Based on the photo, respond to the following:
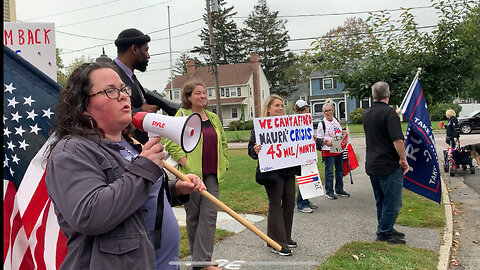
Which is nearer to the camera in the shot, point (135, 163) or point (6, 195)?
point (135, 163)

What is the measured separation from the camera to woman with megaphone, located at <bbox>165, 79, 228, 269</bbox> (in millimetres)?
4230

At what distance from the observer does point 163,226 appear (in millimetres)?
1971

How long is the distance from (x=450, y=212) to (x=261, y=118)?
402cm

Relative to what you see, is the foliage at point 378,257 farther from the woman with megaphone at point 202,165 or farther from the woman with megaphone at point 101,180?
the woman with megaphone at point 101,180

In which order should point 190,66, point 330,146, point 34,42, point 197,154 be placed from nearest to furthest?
point 34,42
point 197,154
point 330,146
point 190,66

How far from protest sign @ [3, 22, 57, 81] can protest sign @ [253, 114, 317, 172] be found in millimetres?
2558

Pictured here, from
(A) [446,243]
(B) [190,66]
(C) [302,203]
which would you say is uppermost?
(B) [190,66]

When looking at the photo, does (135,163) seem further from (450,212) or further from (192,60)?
(192,60)

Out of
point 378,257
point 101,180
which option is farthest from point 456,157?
point 101,180

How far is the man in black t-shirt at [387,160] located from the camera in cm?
509

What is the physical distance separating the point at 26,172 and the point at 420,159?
522cm

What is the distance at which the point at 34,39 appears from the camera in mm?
3436

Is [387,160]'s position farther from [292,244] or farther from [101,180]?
[101,180]

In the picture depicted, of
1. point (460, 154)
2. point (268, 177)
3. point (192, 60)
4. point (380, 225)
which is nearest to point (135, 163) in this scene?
point (268, 177)
